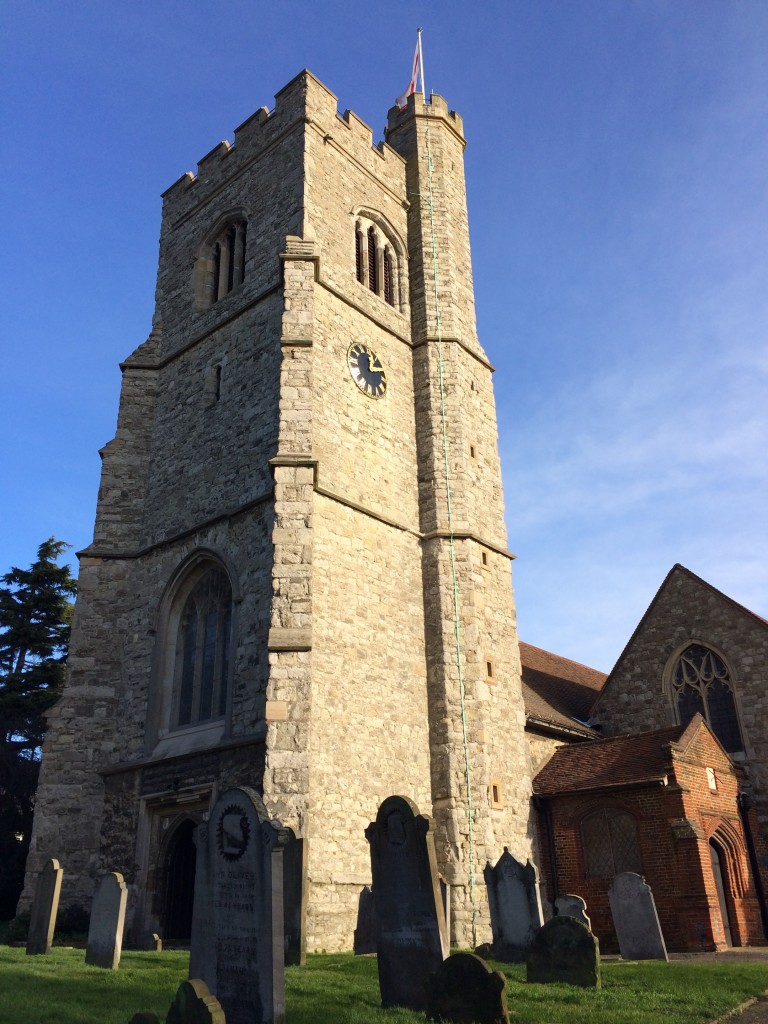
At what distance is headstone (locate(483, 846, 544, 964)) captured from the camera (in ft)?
35.2

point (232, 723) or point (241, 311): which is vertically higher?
point (241, 311)

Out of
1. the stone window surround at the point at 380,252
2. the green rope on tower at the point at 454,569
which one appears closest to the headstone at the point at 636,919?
the green rope on tower at the point at 454,569

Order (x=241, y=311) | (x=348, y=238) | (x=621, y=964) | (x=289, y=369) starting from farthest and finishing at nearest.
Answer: (x=348, y=238) → (x=241, y=311) → (x=289, y=369) → (x=621, y=964)

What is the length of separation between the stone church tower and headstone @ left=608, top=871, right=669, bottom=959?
111 inches

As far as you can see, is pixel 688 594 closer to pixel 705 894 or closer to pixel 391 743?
pixel 705 894

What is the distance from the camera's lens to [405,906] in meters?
7.69

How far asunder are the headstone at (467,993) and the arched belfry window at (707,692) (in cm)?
1460

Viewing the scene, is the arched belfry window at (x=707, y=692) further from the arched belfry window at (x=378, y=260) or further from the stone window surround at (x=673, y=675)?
the arched belfry window at (x=378, y=260)

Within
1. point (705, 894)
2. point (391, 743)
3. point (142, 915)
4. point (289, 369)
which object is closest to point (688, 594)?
point (705, 894)

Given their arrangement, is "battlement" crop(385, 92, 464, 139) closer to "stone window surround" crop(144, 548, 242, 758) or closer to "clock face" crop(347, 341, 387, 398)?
"clock face" crop(347, 341, 387, 398)

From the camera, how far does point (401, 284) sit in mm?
21094

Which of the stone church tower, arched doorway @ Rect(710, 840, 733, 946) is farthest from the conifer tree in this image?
arched doorway @ Rect(710, 840, 733, 946)

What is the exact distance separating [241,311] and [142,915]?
40.1 feet

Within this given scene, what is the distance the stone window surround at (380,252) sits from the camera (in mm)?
20297
